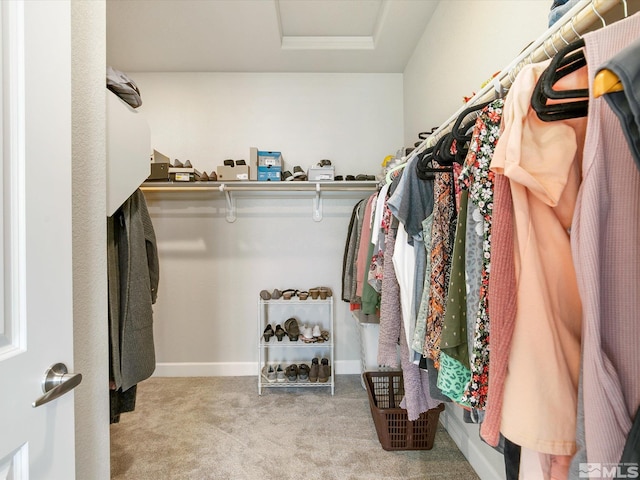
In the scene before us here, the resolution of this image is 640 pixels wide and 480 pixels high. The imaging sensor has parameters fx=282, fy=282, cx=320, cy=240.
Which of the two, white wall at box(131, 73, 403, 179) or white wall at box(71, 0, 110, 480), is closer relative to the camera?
white wall at box(71, 0, 110, 480)

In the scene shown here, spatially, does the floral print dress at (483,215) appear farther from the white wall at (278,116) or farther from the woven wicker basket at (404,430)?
the white wall at (278,116)

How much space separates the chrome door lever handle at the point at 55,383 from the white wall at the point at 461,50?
1.71 meters

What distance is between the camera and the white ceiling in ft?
5.90

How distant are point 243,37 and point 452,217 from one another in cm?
206

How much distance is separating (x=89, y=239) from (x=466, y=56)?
72.2 inches

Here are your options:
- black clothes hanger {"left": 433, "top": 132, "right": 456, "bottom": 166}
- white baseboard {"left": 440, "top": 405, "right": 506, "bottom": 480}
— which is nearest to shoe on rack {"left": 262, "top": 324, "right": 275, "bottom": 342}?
white baseboard {"left": 440, "top": 405, "right": 506, "bottom": 480}

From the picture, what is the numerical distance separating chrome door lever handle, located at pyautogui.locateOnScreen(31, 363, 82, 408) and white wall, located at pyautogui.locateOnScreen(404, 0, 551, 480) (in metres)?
1.59

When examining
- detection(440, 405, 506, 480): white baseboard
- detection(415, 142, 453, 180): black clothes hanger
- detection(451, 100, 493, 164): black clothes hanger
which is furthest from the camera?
detection(440, 405, 506, 480): white baseboard

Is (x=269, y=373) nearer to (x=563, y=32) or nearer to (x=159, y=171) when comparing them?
(x=159, y=171)

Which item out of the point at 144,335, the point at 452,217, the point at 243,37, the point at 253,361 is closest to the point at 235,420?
the point at 253,361

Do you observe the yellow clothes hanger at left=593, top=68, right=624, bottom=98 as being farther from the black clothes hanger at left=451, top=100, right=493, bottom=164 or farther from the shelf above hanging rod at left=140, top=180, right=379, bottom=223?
the shelf above hanging rod at left=140, top=180, right=379, bottom=223

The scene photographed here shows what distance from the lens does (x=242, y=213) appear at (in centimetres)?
245

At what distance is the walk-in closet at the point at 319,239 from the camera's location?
17.6 inches

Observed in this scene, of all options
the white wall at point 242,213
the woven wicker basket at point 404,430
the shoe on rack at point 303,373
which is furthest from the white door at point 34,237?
the white wall at point 242,213
